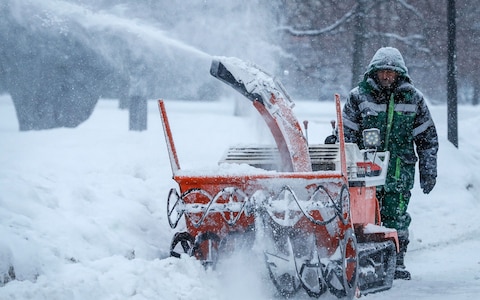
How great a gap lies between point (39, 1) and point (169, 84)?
118 inches

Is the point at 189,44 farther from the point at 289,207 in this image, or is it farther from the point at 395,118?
the point at 289,207

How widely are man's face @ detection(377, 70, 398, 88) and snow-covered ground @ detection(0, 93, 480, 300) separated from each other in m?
1.36

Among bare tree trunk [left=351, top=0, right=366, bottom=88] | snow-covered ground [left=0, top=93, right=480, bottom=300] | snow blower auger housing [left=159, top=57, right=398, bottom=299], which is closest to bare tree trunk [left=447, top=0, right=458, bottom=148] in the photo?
snow-covered ground [left=0, top=93, right=480, bottom=300]

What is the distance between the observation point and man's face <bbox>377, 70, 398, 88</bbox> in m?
7.45

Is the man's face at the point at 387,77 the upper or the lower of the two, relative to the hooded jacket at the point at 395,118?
upper

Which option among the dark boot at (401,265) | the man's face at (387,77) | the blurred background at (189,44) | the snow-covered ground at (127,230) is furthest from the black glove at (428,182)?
the blurred background at (189,44)

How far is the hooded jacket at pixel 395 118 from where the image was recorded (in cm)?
749

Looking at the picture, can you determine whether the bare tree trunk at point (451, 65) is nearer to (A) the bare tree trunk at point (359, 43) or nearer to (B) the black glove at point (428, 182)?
(A) the bare tree trunk at point (359, 43)

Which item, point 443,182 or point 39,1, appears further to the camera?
point 39,1

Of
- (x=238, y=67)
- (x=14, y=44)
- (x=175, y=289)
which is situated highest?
(x=14, y=44)

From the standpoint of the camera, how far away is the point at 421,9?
50.0 feet

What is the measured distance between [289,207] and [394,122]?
83.6 inches

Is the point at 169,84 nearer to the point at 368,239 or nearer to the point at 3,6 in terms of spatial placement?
the point at 3,6

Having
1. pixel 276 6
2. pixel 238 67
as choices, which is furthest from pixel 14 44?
pixel 238 67
